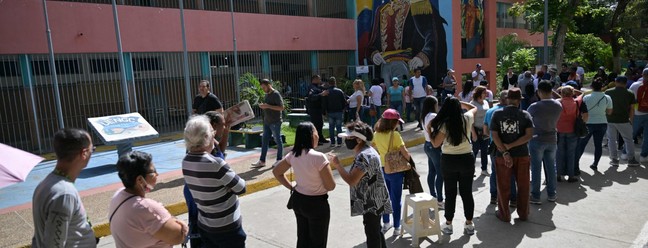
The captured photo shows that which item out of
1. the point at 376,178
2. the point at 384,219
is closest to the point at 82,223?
the point at 376,178

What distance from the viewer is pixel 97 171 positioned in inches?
362

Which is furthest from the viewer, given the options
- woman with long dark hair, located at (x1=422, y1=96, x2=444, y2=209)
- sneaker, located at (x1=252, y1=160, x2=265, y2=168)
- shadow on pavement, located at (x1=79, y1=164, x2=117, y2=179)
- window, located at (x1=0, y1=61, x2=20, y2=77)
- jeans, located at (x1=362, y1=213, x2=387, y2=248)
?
window, located at (x1=0, y1=61, x2=20, y2=77)

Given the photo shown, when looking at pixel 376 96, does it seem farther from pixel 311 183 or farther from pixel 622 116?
pixel 311 183

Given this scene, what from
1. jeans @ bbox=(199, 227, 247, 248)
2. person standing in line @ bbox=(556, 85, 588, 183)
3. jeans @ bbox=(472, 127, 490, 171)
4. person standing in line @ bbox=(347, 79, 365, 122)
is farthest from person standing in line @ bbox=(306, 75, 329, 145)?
jeans @ bbox=(199, 227, 247, 248)

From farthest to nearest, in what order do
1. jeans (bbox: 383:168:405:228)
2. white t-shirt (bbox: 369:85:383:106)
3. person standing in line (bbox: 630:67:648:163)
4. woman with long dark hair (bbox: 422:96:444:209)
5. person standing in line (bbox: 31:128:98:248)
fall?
white t-shirt (bbox: 369:85:383:106)
person standing in line (bbox: 630:67:648:163)
woman with long dark hair (bbox: 422:96:444:209)
jeans (bbox: 383:168:405:228)
person standing in line (bbox: 31:128:98:248)

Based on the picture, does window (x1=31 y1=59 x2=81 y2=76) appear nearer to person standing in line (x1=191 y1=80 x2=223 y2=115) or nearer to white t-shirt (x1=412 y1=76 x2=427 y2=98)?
person standing in line (x1=191 y1=80 x2=223 y2=115)

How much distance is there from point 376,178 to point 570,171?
445 centimetres

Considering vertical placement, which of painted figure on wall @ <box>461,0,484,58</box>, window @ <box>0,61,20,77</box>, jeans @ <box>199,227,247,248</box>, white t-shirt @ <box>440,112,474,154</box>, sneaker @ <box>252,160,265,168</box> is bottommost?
sneaker @ <box>252,160,265,168</box>

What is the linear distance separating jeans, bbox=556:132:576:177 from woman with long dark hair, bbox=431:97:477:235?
9.37 feet

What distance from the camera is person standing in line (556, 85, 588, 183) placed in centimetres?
681

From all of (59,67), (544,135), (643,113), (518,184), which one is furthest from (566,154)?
(59,67)

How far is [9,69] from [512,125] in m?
12.4

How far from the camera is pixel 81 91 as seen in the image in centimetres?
1260

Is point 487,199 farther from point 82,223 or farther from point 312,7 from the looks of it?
point 312,7
